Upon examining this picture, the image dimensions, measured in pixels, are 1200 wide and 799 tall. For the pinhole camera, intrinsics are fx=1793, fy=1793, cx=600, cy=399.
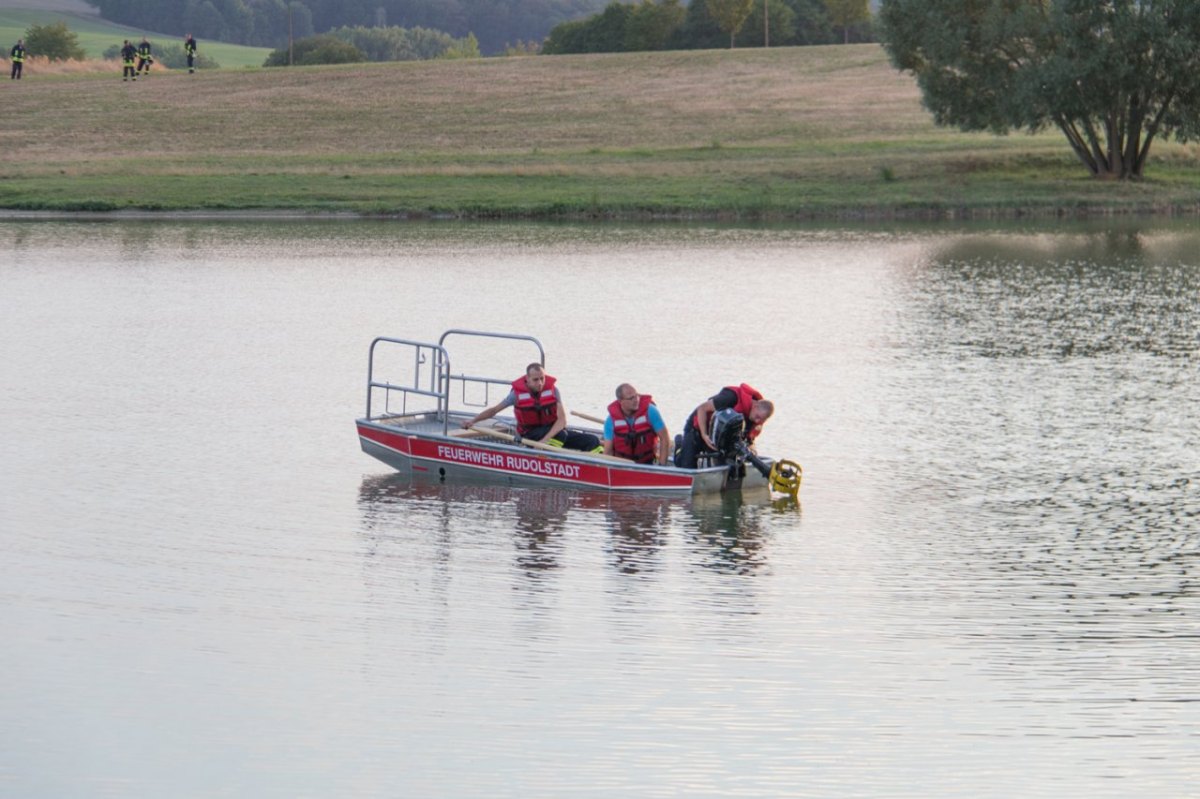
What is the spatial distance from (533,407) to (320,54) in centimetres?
11207

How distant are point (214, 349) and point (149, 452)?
9527 millimetres

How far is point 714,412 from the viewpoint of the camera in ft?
62.4

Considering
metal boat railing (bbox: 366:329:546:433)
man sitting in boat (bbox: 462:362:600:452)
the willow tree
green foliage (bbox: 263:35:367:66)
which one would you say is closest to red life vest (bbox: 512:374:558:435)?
man sitting in boat (bbox: 462:362:600:452)

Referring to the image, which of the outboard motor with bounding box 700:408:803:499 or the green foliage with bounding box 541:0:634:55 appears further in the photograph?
the green foliage with bounding box 541:0:634:55

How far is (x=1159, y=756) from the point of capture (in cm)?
1145

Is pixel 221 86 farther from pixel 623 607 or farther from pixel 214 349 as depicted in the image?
pixel 623 607

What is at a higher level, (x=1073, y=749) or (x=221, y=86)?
(x=221, y=86)

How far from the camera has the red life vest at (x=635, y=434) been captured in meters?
19.1

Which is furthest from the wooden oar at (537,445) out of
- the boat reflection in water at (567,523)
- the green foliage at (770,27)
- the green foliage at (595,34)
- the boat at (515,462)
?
the green foliage at (595,34)

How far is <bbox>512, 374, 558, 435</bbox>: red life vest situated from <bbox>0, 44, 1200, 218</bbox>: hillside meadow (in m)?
38.4

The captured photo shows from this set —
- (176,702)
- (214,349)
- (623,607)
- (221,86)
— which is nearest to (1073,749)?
(623,607)

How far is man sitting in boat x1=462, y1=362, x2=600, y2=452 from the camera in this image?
65.3 ft

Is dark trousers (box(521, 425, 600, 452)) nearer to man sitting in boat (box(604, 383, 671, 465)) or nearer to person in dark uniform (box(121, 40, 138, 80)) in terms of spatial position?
man sitting in boat (box(604, 383, 671, 465))

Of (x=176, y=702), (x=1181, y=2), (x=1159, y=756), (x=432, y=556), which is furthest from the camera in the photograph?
(x=1181, y=2)
